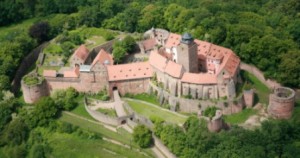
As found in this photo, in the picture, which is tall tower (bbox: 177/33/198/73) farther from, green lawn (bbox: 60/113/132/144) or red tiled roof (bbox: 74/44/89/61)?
red tiled roof (bbox: 74/44/89/61)

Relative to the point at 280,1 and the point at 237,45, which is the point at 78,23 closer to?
the point at 237,45

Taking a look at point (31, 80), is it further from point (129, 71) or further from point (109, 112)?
point (129, 71)

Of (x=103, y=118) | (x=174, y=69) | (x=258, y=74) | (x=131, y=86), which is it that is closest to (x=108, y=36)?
(x=131, y=86)

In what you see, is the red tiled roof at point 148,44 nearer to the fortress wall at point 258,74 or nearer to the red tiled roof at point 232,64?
the fortress wall at point 258,74

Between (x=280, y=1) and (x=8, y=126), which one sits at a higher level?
(x=280, y=1)

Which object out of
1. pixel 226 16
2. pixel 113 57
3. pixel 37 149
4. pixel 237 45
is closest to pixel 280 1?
pixel 226 16

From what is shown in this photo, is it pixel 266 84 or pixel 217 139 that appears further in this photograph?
pixel 266 84
